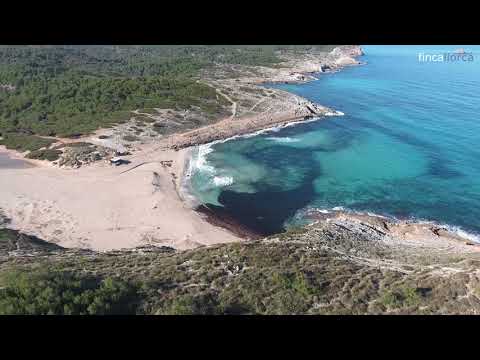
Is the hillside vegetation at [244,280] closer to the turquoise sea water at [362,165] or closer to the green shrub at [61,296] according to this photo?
the green shrub at [61,296]

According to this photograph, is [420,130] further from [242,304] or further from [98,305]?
[98,305]

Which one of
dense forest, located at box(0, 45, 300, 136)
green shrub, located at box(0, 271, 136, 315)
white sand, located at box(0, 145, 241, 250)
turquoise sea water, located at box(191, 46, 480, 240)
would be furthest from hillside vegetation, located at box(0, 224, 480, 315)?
dense forest, located at box(0, 45, 300, 136)

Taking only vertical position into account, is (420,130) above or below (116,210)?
above

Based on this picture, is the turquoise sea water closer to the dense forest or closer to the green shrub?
the green shrub

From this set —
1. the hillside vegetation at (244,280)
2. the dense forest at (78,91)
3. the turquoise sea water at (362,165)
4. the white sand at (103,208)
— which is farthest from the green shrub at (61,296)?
the dense forest at (78,91)

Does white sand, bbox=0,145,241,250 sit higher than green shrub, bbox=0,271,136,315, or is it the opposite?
green shrub, bbox=0,271,136,315

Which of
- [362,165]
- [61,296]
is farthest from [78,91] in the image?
[61,296]
